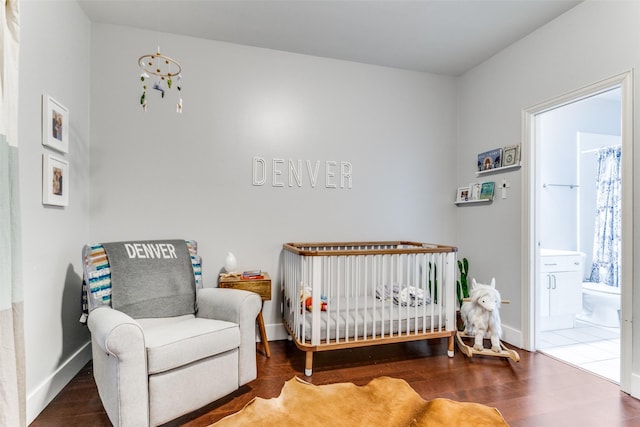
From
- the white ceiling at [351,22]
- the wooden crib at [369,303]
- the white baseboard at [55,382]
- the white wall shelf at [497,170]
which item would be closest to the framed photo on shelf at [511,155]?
the white wall shelf at [497,170]

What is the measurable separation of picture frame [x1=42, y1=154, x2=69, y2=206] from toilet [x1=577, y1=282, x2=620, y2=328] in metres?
4.76

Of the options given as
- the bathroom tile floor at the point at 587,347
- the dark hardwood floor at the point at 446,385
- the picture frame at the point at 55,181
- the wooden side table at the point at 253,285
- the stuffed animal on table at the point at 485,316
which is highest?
the picture frame at the point at 55,181

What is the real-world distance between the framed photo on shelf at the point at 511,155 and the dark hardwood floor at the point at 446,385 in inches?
64.1

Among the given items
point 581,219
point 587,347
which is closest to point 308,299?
point 587,347

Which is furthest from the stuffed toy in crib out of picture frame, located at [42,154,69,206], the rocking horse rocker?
picture frame, located at [42,154,69,206]

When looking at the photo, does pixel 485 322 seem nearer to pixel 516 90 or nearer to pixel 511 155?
pixel 511 155

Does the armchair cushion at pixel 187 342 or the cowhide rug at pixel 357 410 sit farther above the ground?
the armchair cushion at pixel 187 342

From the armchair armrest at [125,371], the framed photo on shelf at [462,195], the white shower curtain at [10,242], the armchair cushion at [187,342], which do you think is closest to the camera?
the white shower curtain at [10,242]

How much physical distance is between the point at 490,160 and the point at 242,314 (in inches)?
104

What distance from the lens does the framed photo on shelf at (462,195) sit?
325 cm

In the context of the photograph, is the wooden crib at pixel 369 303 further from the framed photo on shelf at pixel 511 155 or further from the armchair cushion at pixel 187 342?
the framed photo on shelf at pixel 511 155

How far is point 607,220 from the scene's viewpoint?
3531 millimetres

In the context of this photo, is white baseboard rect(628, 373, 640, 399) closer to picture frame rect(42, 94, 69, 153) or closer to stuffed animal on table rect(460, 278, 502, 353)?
stuffed animal on table rect(460, 278, 502, 353)

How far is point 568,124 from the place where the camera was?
A: 11.7 ft
